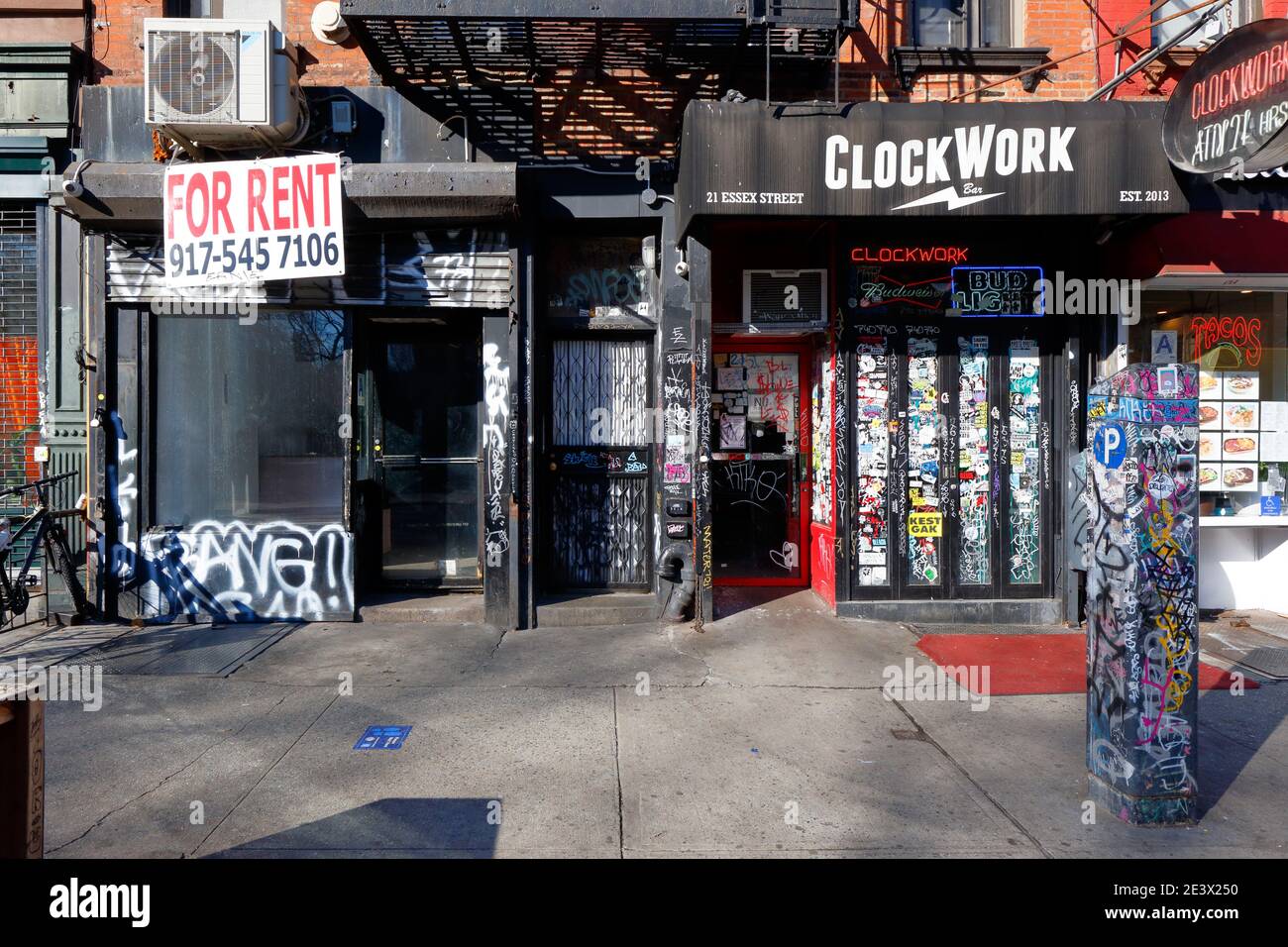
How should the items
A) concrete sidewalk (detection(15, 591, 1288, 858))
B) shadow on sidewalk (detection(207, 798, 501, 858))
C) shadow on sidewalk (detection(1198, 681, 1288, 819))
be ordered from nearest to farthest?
shadow on sidewalk (detection(207, 798, 501, 858)) → concrete sidewalk (detection(15, 591, 1288, 858)) → shadow on sidewalk (detection(1198, 681, 1288, 819))

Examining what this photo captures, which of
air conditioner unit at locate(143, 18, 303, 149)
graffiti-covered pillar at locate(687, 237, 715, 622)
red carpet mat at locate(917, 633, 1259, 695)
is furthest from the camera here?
graffiti-covered pillar at locate(687, 237, 715, 622)

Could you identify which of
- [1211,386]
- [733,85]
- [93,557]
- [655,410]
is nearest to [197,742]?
[93,557]

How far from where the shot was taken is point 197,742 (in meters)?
5.08

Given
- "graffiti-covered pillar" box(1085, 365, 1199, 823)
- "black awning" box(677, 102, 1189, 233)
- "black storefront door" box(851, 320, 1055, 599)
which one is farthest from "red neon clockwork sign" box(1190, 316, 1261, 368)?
"graffiti-covered pillar" box(1085, 365, 1199, 823)

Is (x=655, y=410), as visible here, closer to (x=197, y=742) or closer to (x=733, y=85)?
(x=733, y=85)

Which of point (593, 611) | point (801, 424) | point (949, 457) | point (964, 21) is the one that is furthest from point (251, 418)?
point (964, 21)

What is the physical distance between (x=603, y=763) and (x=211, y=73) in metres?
6.51

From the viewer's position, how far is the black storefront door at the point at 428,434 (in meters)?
8.30

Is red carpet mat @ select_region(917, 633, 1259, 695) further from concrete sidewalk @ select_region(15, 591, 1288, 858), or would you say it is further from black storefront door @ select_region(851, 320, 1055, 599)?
black storefront door @ select_region(851, 320, 1055, 599)

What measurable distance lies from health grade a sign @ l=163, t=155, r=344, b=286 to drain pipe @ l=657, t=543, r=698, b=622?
3.88 m

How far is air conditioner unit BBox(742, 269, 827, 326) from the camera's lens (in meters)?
7.95

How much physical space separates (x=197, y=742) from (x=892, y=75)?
8.14 meters

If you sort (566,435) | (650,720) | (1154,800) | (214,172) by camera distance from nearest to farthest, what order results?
(1154,800), (650,720), (214,172), (566,435)

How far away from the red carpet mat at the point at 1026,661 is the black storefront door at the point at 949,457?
647 millimetres
